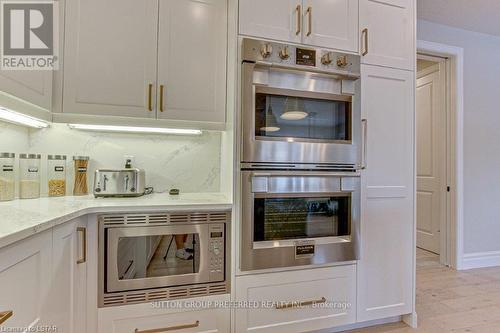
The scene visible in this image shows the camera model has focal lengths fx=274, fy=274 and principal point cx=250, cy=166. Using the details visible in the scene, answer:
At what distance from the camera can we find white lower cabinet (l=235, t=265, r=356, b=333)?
1.56m

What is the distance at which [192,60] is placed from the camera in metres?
1.75

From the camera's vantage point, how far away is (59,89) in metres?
1.56

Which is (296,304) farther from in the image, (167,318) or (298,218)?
(167,318)

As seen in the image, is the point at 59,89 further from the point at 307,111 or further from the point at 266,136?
the point at 307,111

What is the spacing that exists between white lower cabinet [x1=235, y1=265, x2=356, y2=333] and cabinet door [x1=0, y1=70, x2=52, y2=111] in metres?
1.41

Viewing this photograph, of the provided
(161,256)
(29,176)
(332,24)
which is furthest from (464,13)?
(29,176)

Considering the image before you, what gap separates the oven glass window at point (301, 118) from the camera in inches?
62.4

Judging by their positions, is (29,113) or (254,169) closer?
(29,113)

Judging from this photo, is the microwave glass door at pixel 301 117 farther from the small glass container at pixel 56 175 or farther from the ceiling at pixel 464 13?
the ceiling at pixel 464 13

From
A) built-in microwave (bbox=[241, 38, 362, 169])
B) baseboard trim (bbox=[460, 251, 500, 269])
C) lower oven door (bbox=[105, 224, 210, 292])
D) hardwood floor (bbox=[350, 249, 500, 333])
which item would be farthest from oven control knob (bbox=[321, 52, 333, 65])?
baseboard trim (bbox=[460, 251, 500, 269])

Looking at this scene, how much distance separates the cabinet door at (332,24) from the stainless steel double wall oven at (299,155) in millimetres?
110

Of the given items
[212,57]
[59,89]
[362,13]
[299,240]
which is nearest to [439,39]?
[362,13]

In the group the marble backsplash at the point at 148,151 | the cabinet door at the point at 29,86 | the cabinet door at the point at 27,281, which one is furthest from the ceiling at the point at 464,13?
the cabinet door at the point at 27,281

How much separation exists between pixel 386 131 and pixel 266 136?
0.86 metres
